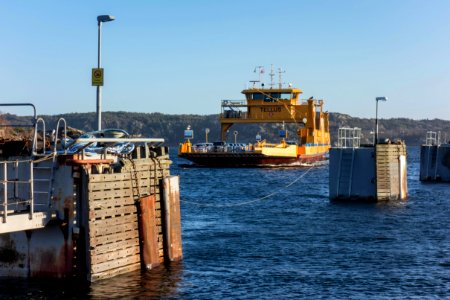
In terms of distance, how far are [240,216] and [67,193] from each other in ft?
69.8

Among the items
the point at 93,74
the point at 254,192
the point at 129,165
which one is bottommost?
the point at 254,192

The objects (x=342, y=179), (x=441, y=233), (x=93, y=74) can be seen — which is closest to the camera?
(x=93, y=74)

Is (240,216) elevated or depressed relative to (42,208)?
depressed

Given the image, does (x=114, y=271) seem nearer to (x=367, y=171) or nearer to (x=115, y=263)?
(x=115, y=263)

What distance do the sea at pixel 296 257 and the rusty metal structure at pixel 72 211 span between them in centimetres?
47

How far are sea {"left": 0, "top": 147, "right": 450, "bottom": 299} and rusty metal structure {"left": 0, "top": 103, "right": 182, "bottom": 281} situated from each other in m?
0.47

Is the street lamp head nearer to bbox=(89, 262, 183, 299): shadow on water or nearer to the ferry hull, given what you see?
bbox=(89, 262, 183, 299): shadow on water

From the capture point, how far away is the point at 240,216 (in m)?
39.6

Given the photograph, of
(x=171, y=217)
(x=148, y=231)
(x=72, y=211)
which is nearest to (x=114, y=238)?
(x=72, y=211)

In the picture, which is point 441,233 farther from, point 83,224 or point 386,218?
point 83,224

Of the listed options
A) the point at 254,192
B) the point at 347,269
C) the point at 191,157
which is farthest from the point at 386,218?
the point at 191,157

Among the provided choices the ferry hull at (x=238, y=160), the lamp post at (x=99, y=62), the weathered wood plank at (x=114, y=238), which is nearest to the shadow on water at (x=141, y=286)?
the weathered wood plank at (x=114, y=238)

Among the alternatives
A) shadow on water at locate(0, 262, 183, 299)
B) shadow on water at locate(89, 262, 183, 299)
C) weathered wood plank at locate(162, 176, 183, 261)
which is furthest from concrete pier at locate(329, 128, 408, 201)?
shadow on water at locate(0, 262, 183, 299)

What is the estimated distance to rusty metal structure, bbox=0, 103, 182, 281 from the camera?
18.8 meters
